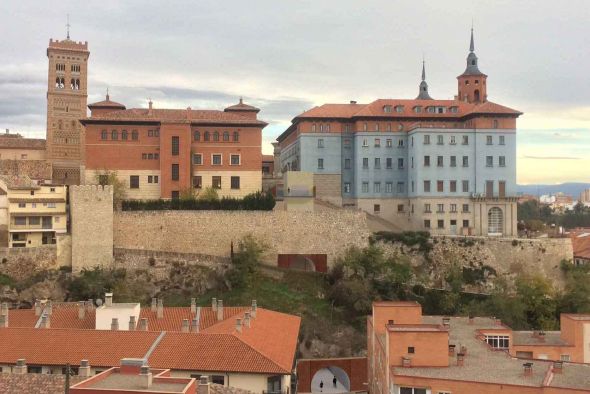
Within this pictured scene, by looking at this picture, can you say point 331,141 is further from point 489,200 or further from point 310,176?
point 489,200

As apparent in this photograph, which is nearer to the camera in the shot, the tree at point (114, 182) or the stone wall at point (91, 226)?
the stone wall at point (91, 226)

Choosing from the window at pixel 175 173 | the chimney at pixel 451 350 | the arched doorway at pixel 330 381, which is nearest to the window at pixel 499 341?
the chimney at pixel 451 350

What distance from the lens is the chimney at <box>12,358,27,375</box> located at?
2095 centimetres

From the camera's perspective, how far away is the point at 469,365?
2222 centimetres

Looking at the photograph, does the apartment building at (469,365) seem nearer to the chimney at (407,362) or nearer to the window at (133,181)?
the chimney at (407,362)

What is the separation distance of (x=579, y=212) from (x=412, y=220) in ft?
207

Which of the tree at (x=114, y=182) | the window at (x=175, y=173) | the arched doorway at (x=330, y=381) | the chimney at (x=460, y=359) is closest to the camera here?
the chimney at (x=460, y=359)

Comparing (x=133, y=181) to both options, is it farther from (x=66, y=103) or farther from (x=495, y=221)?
(x=495, y=221)

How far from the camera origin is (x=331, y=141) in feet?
170

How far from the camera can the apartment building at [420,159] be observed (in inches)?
1933

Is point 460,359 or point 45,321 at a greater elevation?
point 45,321

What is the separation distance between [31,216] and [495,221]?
29.6 m

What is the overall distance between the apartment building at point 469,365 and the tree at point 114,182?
22707 millimetres

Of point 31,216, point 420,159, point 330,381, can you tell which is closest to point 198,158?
point 31,216
